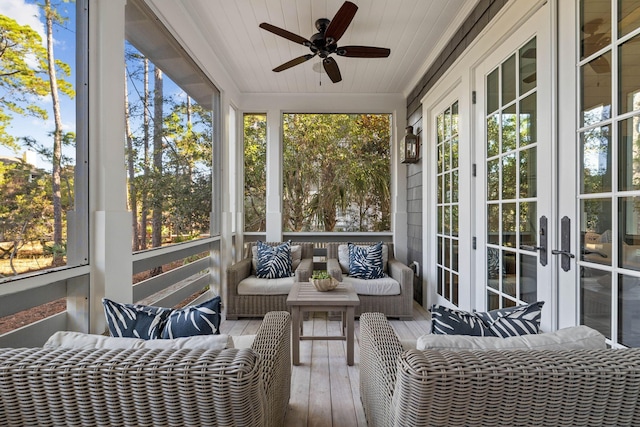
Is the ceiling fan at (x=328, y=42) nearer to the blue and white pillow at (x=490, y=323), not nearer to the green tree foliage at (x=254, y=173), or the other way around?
the green tree foliage at (x=254, y=173)

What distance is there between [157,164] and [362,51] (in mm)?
1841

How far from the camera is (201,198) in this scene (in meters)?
3.38

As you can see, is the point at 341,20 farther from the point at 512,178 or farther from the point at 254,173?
the point at 254,173

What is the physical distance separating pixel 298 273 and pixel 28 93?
2.56m

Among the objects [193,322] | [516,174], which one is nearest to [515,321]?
[193,322]

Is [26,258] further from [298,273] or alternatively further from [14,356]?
[298,273]

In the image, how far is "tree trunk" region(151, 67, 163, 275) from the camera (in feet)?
8.15

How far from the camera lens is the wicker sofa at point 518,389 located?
2.65ft

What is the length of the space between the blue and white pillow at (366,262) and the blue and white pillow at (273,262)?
2.45 feet

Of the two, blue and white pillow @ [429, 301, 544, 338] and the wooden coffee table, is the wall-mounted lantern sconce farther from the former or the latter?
blue and white pillow @ [429, 301, 544, 338]

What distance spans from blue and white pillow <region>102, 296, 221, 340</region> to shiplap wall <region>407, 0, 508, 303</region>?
8.73 feet

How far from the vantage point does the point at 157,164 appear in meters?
2.52

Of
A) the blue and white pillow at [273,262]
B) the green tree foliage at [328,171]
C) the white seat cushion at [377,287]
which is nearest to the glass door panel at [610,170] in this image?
the white seat cushion at [377,287]

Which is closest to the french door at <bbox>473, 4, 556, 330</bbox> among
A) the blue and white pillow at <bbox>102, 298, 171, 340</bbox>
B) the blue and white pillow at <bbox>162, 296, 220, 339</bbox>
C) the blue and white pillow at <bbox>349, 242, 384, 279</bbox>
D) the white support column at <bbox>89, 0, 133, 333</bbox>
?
the blue and white pillow at <bbox>349, 242, 384, 279</bbox>
